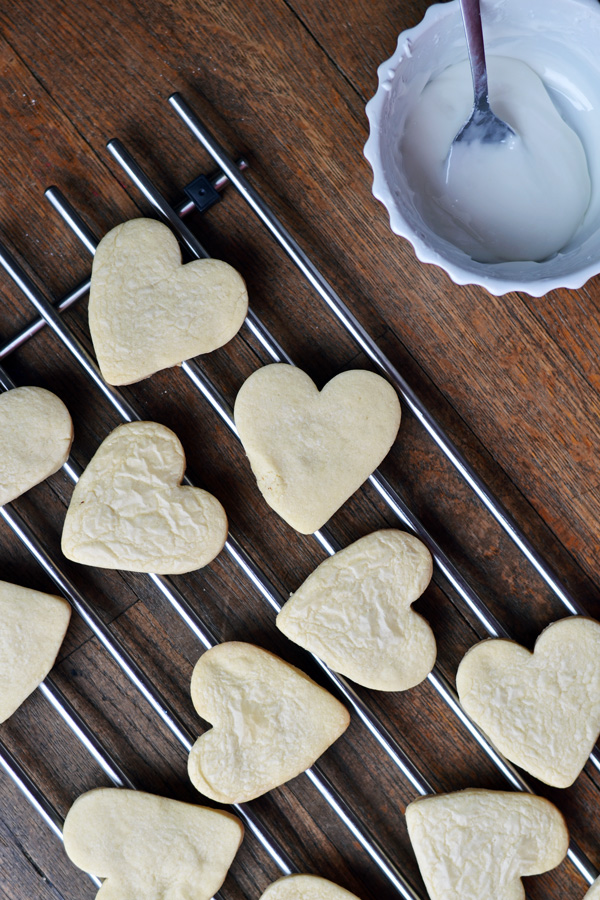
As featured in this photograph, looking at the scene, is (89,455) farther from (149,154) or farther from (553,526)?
(553,526)

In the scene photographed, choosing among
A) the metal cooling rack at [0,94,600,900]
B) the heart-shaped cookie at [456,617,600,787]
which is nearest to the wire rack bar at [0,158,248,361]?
the metal cooling rack at [0,94,600,900]

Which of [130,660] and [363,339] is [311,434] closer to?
[363,339]

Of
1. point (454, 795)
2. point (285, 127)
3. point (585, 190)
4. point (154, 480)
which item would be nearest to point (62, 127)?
point (285, 127)

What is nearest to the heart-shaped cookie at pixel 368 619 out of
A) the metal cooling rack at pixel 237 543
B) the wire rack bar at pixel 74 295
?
the metal cooling rack at pixel 237 543

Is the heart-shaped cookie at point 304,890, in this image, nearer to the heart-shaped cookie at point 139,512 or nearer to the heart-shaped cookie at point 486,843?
the heart-shaped cookie at point 486,843

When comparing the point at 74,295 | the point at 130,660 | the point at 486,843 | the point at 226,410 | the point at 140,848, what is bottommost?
the point at 486,843

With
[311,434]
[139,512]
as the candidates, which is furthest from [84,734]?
[311,434]
